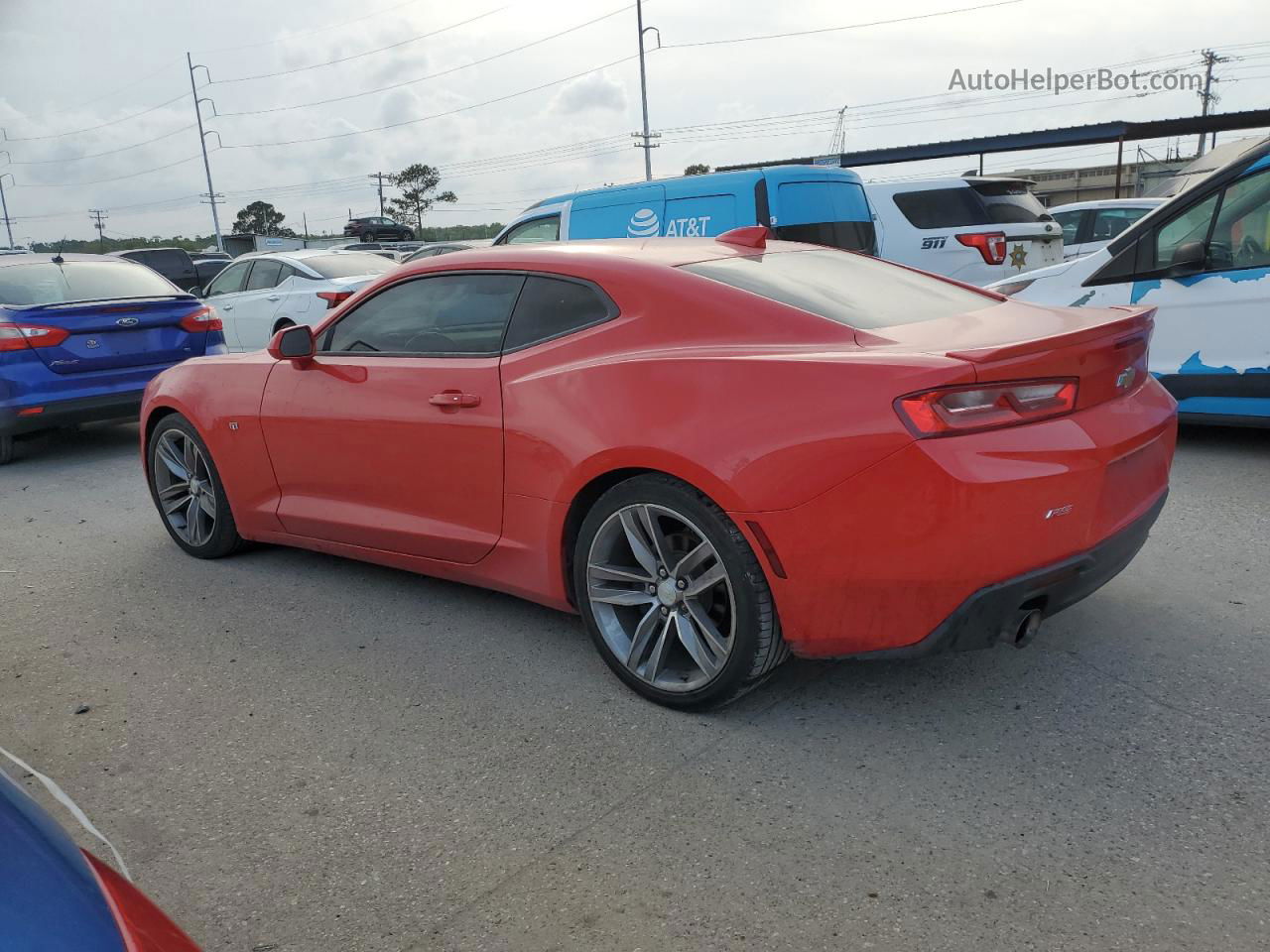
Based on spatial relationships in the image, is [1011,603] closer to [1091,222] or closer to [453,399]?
[453,399]

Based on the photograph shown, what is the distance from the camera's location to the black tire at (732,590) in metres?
3.00

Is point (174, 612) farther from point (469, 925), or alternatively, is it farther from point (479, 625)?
point (469, 925)

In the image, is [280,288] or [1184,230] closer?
[1184,230]

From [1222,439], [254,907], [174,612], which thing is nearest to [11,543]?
[174,612]

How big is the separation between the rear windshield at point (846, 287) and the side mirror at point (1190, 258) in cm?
282

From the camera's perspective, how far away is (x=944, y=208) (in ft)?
35.7

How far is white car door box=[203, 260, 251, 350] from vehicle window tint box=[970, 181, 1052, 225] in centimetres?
865

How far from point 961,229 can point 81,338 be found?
8155mm

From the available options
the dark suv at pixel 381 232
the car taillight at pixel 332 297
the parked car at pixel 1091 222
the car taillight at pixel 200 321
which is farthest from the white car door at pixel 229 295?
the dark suv at pixel 381 232

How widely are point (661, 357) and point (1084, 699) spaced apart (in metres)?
1.66

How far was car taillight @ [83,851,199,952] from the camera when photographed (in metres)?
1.30

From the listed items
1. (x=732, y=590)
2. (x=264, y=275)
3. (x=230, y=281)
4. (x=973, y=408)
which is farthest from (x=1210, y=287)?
(x=230, y=281)

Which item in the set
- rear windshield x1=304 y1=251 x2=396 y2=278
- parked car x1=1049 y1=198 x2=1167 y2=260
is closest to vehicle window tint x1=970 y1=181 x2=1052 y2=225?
parked car x1=1049 y1=198 x2=1167 y2=260

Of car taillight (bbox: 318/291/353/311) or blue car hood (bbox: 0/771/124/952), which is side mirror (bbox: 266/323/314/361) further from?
car taillight (bbox: 318/291/353/311)
